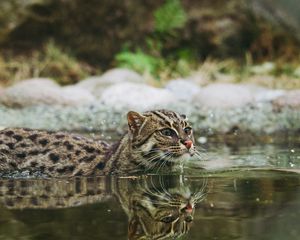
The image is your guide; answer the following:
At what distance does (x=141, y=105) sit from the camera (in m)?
16.3

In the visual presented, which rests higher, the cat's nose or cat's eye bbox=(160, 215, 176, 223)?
the cat's nose

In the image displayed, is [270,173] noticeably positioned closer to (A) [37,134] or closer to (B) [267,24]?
(A) [37,134]

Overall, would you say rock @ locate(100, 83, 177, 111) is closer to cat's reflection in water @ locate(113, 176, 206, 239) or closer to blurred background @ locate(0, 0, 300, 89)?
blurred background @ locate(0, 0, 300, 89)

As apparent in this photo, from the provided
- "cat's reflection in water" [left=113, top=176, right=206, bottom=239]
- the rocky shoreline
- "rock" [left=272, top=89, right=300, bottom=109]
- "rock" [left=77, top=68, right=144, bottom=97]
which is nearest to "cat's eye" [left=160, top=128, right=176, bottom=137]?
"cat's reflection in water" [left=113, top=176, right=206, bottom=239]

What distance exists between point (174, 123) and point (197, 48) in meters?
11.0

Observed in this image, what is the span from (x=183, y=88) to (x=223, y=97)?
1.52 m

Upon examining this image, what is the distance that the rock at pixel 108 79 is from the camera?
18.0 metres

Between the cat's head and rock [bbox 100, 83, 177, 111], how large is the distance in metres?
6.59

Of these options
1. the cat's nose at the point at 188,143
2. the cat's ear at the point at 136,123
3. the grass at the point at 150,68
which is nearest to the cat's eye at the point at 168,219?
the cat's nose at the point at 188,143

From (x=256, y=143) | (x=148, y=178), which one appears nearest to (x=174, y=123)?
(x=148, y=178)

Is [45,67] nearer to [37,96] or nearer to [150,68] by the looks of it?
[150,68]

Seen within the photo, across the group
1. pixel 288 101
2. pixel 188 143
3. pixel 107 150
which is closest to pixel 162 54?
pixel 288 101

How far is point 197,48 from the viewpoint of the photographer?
20141mm

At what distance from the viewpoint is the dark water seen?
20.4 ft
